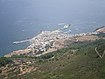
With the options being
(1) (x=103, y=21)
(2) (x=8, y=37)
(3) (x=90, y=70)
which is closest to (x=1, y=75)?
(3) (x=90, y=70)

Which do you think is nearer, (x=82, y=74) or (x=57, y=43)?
(x=82, y=74)

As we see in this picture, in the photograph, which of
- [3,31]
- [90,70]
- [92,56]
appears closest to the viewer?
[90,70]

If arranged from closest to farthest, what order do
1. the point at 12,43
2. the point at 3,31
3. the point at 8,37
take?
the point at 12,43 → the point at 8,37 → the point at 3,31

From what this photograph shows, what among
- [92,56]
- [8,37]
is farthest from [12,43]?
[92,56]

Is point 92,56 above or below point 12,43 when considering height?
above

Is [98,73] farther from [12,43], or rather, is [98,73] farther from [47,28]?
[47,28]

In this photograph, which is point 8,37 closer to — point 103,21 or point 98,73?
point 103,21
